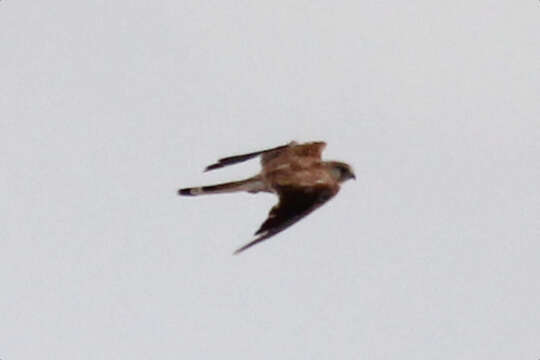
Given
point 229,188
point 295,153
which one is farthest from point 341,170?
point 229,188

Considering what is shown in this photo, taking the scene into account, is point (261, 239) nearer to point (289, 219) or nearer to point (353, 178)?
point (289, 219)

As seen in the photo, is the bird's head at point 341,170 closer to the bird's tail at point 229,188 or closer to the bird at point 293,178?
the bird at point 293,178

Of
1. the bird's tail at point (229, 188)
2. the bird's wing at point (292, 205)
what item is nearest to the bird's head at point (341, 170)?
the bird's wing at point (292, 205)

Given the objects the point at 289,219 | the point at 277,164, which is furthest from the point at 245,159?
the point at 289,219

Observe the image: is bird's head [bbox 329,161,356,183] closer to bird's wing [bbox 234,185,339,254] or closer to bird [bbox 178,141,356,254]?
bird [bbox 178,141,356,254]

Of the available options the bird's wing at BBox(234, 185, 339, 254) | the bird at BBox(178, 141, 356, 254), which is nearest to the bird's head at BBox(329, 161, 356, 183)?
the bird at BBox(178, 141, 356, 254)

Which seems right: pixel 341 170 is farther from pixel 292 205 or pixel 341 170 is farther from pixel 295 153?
pixel 292 205
